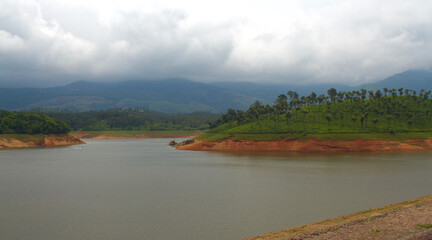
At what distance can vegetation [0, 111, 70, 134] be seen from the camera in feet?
381

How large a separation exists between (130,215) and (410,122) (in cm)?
9383

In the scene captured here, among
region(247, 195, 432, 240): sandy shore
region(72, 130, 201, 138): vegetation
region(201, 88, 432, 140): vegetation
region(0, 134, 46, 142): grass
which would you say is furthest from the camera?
region(72, 130, 201, 138): vegetation

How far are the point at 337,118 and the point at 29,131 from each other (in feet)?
338

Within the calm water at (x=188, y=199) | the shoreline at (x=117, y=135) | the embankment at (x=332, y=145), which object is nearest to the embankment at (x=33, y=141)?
the shoreline at (x=117, y=135)

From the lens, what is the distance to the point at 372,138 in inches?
3442

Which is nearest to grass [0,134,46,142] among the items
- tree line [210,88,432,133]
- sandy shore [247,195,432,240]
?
tree line [210,88,432,133]

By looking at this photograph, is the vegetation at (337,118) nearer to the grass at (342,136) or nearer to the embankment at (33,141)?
the grass at (342,136)

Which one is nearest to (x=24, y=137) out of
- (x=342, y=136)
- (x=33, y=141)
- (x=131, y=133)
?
(x=33, y=141)

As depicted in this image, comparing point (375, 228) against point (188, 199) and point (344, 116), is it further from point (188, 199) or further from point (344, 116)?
point (344, 116)

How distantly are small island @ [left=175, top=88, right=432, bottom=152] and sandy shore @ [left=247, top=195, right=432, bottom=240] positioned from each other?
6503 centimetres

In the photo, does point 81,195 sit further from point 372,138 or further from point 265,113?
point 265,113

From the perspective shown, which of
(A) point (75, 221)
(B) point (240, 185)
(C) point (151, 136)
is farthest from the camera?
(C) point (151, 136)

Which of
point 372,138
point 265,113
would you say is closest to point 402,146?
point 372,138

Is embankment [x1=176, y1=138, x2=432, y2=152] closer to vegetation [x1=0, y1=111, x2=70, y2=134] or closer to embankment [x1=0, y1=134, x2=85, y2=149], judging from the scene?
embankment [x1=0, y1=134, x2=85, y2=149]
